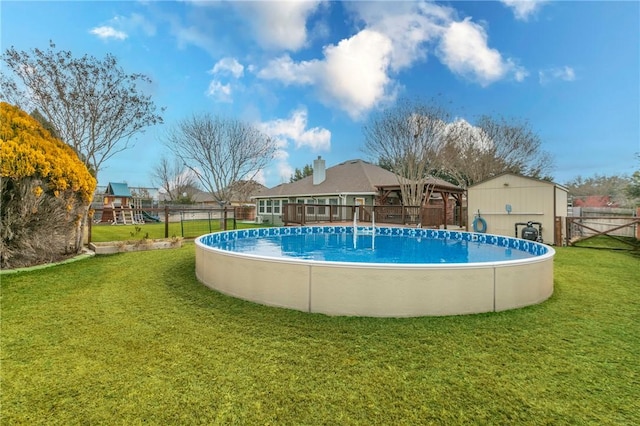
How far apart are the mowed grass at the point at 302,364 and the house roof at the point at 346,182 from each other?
16552 mm

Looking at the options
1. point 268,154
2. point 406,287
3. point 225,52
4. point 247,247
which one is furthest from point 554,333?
point 268,154

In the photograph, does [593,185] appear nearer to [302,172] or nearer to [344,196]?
[344,196]

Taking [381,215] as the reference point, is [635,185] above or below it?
above

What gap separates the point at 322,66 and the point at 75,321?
15.8 meters

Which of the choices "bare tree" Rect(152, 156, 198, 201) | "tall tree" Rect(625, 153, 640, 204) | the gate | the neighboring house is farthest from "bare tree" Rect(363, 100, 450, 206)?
"bare tree" Rect(152, 156, 198, 201)

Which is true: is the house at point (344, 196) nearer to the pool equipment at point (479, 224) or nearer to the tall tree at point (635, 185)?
the pool equipment at point (479, 224)

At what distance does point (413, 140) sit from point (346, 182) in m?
5.59

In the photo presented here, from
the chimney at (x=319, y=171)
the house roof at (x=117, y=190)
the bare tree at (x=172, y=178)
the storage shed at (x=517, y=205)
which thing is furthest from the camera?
the bare tree at (x=172, y=178)

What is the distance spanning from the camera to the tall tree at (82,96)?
10164 mm

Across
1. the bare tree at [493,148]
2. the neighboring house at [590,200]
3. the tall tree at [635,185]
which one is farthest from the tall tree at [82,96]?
the neighboring house at [590,200]

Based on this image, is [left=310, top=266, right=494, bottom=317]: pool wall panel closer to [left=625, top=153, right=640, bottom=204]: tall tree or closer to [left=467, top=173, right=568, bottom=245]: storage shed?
[left=467, top=173, right=568, bottom=245]: storage shed

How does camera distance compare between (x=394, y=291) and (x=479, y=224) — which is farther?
(x=479, y=224)

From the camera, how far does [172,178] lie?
139 feet

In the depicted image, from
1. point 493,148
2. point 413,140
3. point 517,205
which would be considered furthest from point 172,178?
point 517,205
